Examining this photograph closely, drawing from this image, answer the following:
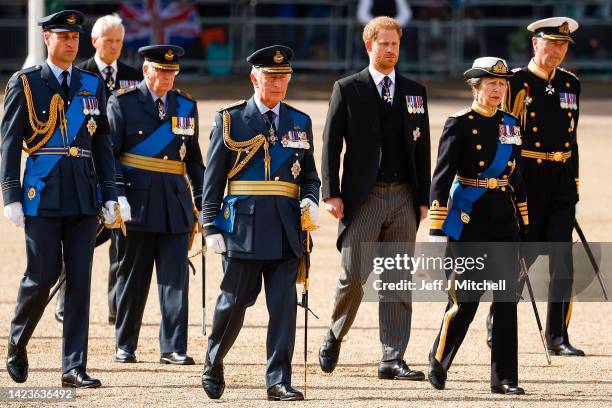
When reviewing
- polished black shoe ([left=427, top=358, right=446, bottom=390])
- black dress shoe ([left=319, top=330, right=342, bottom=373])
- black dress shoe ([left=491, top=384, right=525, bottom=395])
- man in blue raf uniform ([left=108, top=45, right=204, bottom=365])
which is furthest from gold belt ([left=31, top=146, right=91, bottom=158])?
black dress shoe ([left=491, top=384, right=525, bottom=395])

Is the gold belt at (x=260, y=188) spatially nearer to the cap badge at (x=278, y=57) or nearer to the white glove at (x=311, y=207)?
the white glove at (x=311, y=207)

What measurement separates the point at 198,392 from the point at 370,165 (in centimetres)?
165

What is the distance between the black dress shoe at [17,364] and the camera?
8.94m

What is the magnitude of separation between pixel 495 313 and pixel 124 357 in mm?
2405

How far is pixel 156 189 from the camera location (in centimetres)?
1013

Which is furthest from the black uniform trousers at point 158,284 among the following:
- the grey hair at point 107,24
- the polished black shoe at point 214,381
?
the grey hair at point 107,24

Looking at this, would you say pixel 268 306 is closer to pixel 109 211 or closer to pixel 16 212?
pixel 109 211

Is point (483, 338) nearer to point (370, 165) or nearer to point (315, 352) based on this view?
point (315, 352)

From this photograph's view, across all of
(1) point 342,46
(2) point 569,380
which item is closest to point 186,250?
(2) point 569,380

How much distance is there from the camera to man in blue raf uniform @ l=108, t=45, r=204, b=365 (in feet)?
33.0

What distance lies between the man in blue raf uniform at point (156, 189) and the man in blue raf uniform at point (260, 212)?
4.81 feet

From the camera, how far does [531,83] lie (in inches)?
416

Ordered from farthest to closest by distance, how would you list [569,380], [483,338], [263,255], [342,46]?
[342,46]
[483,338]
[569,380]
[263,255]

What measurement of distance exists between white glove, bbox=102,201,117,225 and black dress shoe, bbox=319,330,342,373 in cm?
147
